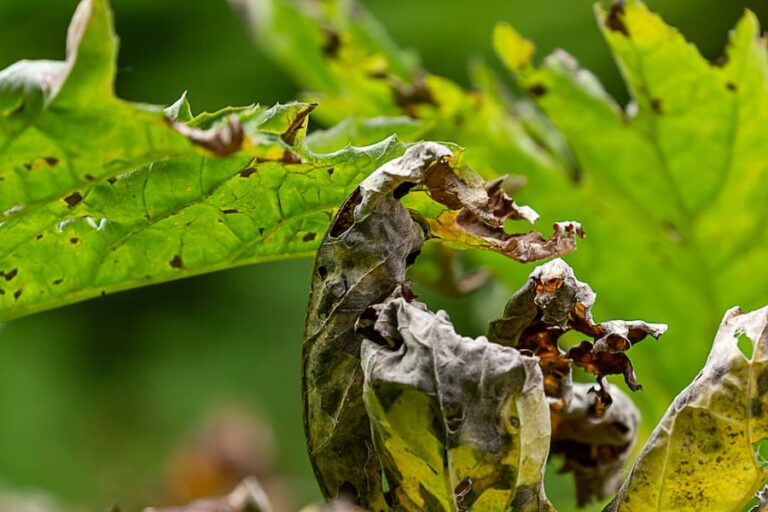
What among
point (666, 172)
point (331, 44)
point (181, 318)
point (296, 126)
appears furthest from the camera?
point (181, 318)

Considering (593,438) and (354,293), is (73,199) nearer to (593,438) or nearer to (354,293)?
(354,293)

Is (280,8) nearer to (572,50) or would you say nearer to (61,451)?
(572,50)

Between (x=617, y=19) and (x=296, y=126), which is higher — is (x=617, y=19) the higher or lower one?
the higher one

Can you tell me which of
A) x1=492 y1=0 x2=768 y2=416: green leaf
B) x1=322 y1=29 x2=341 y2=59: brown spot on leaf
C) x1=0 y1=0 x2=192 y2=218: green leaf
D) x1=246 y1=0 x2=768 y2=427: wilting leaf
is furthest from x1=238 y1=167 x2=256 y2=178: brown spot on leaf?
x1=322 y1=29 x2=341 y2=59: brown spot on leaf

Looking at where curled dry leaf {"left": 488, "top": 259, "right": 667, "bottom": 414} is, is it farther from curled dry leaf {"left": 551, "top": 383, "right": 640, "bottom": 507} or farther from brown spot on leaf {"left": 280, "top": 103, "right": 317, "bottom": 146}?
brown spot on leaf {"left": 280, "top": 103, "right": 317, "bottom": 146}

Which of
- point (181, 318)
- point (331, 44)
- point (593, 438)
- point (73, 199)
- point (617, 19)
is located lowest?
point (181, 318)

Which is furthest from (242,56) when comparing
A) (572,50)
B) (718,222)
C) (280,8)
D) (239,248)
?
(239,248)

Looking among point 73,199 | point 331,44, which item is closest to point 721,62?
point 331,44

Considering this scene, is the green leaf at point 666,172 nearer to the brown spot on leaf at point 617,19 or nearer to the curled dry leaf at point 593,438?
the brown spot on leaf at point 617,19
